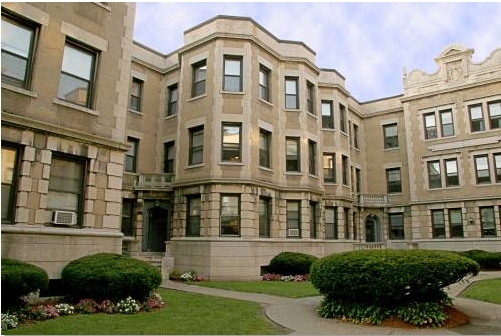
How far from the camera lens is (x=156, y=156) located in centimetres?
2381

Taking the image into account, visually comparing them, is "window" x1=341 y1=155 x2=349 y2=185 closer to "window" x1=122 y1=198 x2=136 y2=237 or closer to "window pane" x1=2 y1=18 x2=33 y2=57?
"window" x1=122 y1=198 x2=136 y2=237

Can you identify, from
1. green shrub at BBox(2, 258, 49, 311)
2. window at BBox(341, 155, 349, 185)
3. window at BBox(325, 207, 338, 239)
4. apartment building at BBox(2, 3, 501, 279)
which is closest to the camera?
green shrub at BBox(2, 258, 49, 311)

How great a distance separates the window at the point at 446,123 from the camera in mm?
29234

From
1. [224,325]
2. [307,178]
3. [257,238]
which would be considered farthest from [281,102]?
[224,325]

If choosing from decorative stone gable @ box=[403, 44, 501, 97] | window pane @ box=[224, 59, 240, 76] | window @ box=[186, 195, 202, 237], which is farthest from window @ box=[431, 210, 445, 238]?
window @ box=[186, 195, 202, 237]

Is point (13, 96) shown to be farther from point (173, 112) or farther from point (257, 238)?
point (173, 112)

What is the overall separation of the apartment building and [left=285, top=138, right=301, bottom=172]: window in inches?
2.7

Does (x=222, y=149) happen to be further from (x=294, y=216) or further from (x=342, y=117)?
(x=342, y=117)

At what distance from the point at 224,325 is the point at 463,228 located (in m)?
24.7

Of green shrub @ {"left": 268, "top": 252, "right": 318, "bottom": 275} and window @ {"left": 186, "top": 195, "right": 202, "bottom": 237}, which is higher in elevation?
window @ {"left": 186, "top": 195, "right": 202, "bottom": 237}

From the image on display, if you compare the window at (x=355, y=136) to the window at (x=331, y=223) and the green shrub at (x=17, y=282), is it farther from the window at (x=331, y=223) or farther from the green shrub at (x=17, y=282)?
the green shrub at (x=17, y=282)

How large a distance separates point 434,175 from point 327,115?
986cm

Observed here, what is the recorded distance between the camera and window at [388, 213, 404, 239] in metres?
30.9

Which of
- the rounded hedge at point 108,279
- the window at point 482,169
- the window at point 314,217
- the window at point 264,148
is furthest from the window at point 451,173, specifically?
the rounded hedge at point 108,279
